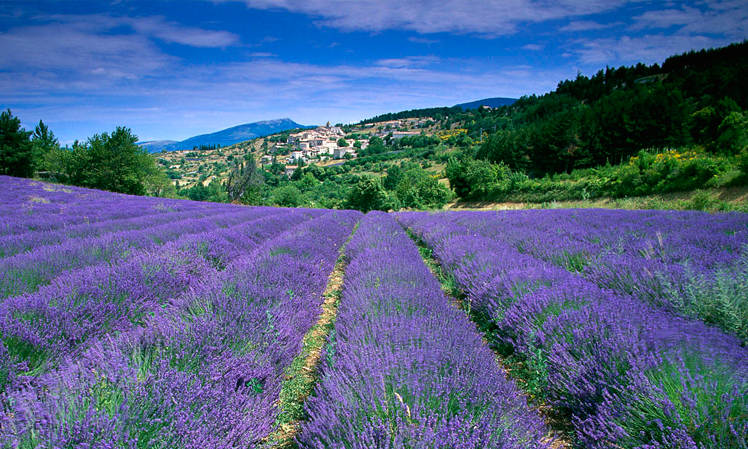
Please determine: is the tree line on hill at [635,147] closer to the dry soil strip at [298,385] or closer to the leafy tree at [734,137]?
the leafy tree at [734,137]

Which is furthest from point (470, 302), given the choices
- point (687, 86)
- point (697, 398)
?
point (687, 86)

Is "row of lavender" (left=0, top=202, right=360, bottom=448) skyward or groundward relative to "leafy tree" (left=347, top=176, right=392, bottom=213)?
groundward

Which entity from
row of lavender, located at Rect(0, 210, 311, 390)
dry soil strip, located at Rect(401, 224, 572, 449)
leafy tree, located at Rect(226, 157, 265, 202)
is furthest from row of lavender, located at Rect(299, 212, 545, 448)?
leafy tree, located at Rect(226, 157, 265, 202)

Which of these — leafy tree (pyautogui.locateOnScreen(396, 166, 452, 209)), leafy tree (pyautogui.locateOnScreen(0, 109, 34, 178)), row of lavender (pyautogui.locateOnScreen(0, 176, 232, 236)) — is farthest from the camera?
leafy tree (pyautogui.locateOnScreen(396, 166, 452, 209))

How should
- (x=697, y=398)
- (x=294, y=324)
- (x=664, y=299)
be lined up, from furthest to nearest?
1. (x=294, y=324)
2. (x=664, y=299)
3. (x=697, y=398)

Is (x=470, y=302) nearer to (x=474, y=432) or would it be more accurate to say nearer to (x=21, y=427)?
(x=474, y=432)

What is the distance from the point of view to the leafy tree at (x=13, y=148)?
2822 cm

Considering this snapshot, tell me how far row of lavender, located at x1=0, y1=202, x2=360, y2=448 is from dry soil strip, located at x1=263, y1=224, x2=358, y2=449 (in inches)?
4.8

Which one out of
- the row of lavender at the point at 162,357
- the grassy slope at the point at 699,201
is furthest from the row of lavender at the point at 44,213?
the grassy slope at the point at 699,201

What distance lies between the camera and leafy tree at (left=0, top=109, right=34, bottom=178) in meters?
28.2

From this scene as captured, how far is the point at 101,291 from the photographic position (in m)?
2.54

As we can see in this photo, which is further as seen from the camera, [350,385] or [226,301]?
[226,301]

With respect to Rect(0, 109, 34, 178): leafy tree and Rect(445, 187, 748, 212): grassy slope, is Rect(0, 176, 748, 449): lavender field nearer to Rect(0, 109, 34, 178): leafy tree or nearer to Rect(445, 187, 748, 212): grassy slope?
Rect(445, 187, 748, 212): grassy slope

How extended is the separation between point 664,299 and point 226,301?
3.42 meters
